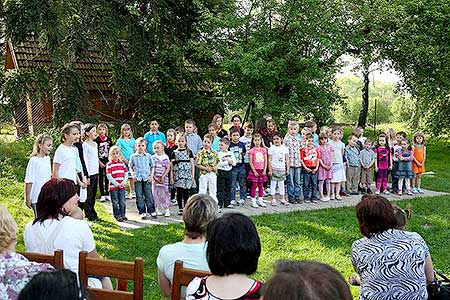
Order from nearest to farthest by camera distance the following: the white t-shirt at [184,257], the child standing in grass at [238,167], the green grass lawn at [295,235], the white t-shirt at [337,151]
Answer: the white t-shirt at [184,257], the green grass lawn at [295,235], the child standing in grass at [238,167], the white t-shirt at [337,151]

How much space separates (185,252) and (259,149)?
6872 mm

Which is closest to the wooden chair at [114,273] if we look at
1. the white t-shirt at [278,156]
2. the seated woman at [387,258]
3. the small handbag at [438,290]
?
the seated woman at [387,258]

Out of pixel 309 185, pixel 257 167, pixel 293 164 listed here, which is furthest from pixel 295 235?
pixel 309 185

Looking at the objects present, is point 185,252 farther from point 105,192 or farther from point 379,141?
point 379,141

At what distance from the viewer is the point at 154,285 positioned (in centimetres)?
614

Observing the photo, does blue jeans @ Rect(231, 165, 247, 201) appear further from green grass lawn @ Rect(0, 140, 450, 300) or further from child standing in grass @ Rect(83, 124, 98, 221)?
child standing in grass @ Rect(83, 124, 98, 221)

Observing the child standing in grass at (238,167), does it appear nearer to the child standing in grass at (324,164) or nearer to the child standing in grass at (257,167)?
the child standing in grass at (257,167)

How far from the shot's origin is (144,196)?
9.70 metres

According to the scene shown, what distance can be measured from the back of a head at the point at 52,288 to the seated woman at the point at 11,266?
3.77 feet

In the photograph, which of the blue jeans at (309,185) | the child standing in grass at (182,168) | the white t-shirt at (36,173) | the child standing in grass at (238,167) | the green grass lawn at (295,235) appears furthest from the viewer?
the blue jeans at (309,185)

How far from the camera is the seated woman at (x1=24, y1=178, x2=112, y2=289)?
4.21 metres

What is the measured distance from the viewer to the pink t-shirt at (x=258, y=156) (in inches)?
418

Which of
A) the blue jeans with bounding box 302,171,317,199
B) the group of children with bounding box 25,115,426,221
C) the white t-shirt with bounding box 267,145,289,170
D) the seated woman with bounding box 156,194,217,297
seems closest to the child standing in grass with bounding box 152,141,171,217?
the group of children with bounding box 25,115,426,221

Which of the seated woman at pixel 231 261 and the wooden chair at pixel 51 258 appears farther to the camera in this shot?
the wooden chair at pixel 51 258
